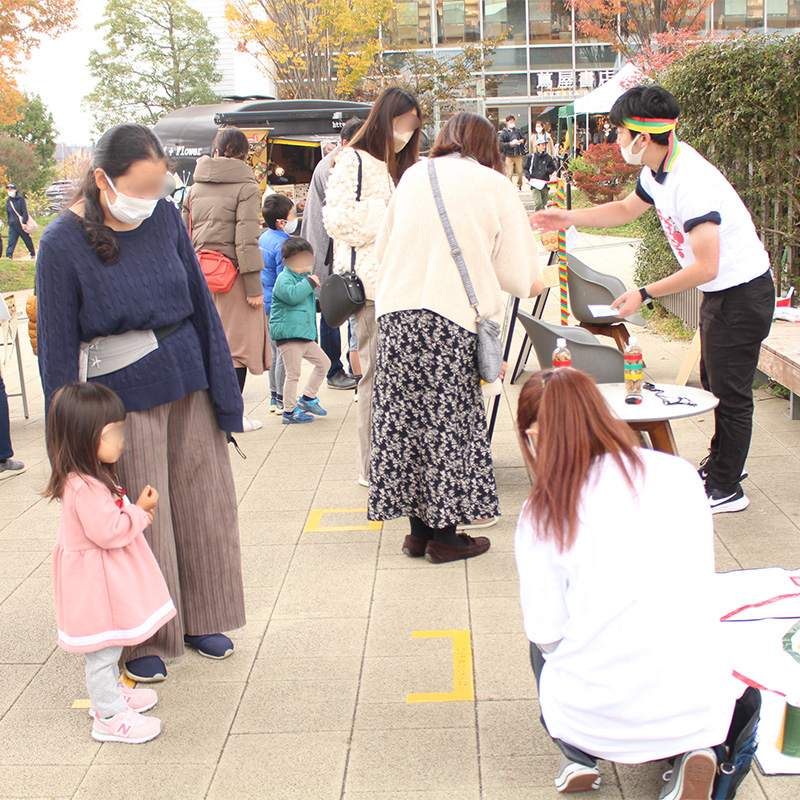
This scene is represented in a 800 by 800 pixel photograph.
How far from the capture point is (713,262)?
12.2ft

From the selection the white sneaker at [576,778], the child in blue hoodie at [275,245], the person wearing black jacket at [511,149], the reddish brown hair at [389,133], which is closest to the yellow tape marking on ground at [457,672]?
the white sneaker at [576,778]

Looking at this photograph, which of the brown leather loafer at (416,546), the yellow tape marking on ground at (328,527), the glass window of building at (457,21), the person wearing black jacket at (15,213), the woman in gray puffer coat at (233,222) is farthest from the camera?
the glass window of building at (457,21)

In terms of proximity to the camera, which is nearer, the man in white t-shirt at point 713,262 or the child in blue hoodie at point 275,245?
the man in white t-shirt at point 713,262

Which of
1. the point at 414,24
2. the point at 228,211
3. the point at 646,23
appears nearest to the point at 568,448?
the point at 228,211

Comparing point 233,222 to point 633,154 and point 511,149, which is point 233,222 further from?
point 511,149

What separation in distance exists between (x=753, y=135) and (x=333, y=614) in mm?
4744

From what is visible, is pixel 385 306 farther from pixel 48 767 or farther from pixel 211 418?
pixel 48 767

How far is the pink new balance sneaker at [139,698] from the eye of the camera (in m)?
2.84

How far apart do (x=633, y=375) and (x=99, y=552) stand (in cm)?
247

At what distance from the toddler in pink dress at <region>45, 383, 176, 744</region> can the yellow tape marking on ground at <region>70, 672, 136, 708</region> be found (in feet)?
0.72

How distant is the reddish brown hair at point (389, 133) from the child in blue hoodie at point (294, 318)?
1.56 meters

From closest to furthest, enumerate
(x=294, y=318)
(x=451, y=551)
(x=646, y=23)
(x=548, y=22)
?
(x=451, y=551), (x=294, y=318), (x=646, y=23), (x=548, y=22)

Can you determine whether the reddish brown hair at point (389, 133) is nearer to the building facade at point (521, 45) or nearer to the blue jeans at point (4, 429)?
the blue jeans at point (4, 429)

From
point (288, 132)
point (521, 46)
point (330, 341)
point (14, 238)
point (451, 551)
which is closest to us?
point (451, 551)
